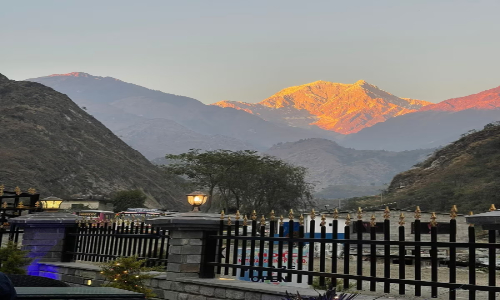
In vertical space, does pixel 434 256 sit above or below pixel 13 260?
above

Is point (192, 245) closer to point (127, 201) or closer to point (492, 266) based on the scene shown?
point (492, 266)

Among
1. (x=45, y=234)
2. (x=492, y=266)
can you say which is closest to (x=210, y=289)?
(x=492, y=266)

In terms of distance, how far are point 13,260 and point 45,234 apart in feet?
4.53

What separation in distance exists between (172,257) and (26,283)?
10.5 ft

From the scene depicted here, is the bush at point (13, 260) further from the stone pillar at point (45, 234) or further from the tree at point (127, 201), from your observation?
the tree at point (127, 201)

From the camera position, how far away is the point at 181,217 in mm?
8062

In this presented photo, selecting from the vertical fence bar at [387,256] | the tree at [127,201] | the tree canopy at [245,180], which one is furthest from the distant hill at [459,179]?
the vertical fence bar at [387,256]

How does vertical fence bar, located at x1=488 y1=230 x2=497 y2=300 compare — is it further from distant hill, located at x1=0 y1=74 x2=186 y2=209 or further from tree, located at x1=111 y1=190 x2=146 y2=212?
distant hill, located at x1=0 y1=74 x2=186 y2=209

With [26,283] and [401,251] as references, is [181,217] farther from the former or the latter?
[401,251]

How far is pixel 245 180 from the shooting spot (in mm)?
66500

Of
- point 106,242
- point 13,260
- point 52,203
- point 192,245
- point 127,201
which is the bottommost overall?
point 13,260

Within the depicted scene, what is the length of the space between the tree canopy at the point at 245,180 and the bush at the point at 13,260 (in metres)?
54.4

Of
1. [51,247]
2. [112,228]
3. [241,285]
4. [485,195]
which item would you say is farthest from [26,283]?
[485,195]

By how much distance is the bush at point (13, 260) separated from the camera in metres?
10.2
